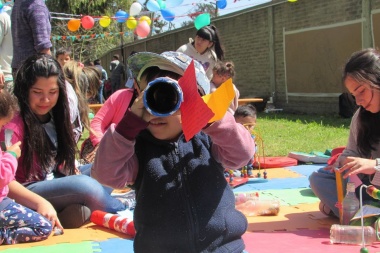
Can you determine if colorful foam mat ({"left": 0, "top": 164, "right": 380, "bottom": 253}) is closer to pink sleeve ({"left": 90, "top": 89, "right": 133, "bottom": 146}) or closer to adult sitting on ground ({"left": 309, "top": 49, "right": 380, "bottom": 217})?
adult sitting on ground ({"left": 309, "top": 49, "right": 380, "bottom": 217})

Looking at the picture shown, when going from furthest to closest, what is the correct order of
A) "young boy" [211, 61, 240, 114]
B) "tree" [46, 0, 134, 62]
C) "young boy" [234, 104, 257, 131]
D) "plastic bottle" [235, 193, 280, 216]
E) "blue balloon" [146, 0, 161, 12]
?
"tree" [46, 0, 134, 62] < "blue balloon" [146, 0, 161, 12] < "young boy" [211, 61, 240, 114] < "young boy" [234, 104, 257, 131] < "plastic bottle" [235, 193, 280, 216]

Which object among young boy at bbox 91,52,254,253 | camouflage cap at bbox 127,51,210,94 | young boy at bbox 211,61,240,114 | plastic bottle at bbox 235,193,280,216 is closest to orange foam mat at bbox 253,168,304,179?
young boy at bbox 211,61,240,114

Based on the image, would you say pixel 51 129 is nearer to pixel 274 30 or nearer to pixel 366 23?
pixel 366 23

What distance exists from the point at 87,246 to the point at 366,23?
8.91 m

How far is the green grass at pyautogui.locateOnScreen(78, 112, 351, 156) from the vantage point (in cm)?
709

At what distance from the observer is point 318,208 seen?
3922 millimetres

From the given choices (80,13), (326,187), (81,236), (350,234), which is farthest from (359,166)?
(80,13)

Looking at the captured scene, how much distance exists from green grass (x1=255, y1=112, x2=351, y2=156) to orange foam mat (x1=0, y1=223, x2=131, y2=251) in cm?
354

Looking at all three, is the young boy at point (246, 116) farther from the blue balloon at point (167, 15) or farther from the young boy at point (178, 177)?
the blue balloon at point (167, 15)

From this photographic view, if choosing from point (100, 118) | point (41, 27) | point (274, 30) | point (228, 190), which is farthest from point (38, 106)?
point (274, 30)

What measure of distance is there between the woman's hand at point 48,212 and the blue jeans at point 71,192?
0.45 feet

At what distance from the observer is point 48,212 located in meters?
3.31

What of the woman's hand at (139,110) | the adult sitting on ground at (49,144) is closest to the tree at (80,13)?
the adult sitting on ground at (49,144)

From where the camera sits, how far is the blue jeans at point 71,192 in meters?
3.48
